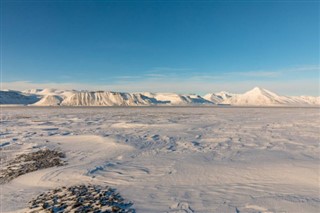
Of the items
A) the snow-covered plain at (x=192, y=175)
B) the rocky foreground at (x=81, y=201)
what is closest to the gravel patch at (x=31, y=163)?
the snow-covered plain at (x=192, y=175)

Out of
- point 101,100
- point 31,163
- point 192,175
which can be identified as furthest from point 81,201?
point 101,100

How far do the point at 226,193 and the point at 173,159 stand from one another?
3.91m

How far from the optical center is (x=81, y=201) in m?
6.19

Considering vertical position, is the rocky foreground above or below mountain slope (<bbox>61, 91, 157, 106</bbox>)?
below

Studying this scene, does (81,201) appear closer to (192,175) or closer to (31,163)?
(192,175)

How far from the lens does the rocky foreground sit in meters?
5.81

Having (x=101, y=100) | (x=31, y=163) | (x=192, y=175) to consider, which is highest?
(x=101, y=100)

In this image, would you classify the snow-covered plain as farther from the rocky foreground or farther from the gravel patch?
the gravel patch

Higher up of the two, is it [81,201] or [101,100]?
[101,100]

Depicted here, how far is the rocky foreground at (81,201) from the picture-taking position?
5809 mm

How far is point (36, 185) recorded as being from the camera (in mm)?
7656

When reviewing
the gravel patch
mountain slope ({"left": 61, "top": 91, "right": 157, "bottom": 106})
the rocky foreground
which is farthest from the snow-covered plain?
mountain slope ({"left": 61, "top": 91, "right": 157, "bottom": 106})

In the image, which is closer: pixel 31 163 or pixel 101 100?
pixel 31 163

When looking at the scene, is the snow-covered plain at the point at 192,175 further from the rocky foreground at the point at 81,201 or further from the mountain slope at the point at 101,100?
the mountain slope at the point at 101,100
